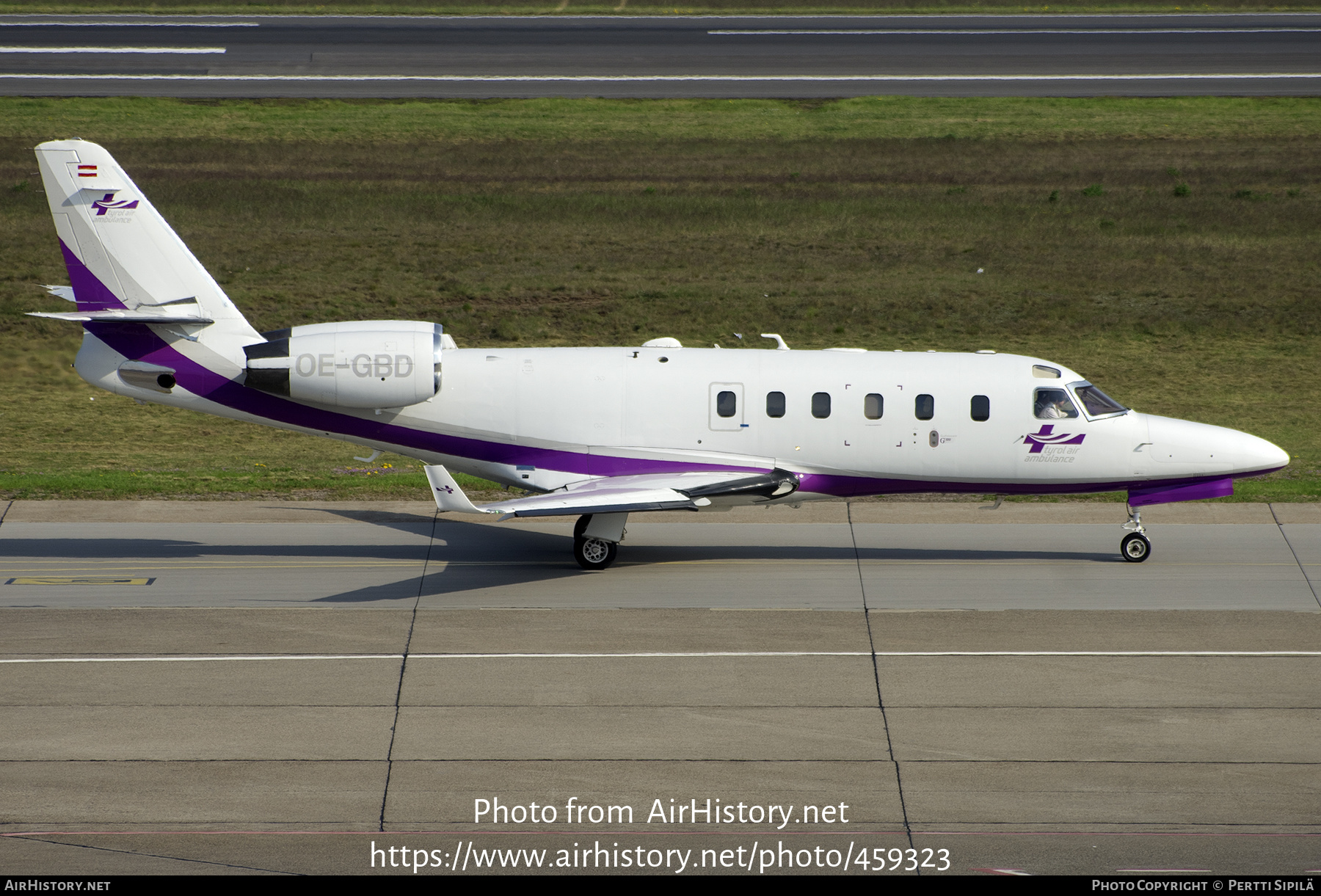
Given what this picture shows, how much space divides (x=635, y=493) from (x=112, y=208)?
8646mm

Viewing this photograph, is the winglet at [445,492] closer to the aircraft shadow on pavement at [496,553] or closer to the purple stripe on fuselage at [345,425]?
the purple stripe on fuselage at [345,425]

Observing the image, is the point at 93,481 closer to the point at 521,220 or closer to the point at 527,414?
the point at 527,414

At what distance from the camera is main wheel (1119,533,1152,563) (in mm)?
21516

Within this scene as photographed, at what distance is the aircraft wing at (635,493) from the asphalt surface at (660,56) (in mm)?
34995

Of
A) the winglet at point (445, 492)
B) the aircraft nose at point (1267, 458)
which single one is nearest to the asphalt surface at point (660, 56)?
the aircraft nose at point (1267, 458)

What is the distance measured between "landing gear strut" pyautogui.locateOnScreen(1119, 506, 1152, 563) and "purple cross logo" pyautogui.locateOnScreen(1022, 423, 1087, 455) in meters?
1.59

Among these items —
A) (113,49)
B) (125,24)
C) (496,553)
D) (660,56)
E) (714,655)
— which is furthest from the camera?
(125,24)

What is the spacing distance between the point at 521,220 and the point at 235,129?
41.7 ft

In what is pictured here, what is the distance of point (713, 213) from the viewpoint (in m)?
43.3

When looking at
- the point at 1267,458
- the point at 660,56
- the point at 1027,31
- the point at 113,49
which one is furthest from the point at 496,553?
the point at 1027,31

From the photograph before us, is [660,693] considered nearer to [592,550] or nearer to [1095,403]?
[592,550]

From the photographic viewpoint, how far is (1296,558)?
71.1 feet

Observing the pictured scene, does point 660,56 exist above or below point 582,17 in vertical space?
below

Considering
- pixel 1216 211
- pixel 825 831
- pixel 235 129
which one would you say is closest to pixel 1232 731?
pixel 825 831
